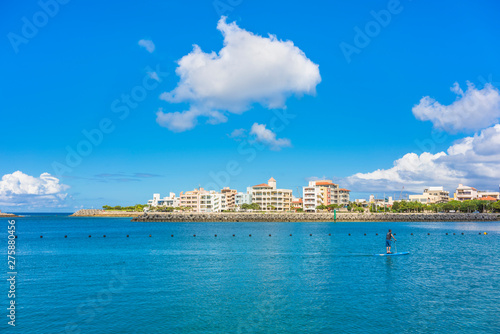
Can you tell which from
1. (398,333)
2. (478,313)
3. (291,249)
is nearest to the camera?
(398,333)

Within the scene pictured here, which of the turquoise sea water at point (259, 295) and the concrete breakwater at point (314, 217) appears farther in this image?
the concrete breakwater at point (314, 217)

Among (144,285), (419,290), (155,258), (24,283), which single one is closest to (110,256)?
(155,258)

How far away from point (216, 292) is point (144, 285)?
19.3 feet

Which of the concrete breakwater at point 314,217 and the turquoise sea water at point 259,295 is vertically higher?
the concrete breakwater at point 314,217

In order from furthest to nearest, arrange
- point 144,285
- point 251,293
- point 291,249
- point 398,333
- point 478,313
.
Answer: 1. point 291,249
2. point 144,285
3. point 251,293
4. point 478,313
5. point 398,333

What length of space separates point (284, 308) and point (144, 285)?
11567 mm

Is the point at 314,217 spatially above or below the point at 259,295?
above

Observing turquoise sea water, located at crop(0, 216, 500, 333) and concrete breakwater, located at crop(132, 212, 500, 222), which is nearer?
turquoise sea water, located at crop(0, 216, 500, 333)

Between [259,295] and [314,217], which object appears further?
[314,217]

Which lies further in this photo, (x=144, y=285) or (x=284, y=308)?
(x=144, y=285)

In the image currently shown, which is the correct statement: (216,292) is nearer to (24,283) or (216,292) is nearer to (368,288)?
(368,288)

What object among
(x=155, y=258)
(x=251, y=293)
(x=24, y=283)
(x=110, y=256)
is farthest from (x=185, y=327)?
(x=110, y=256)

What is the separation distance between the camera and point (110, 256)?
156 ft

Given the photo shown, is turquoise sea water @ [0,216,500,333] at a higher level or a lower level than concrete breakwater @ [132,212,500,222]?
lower
